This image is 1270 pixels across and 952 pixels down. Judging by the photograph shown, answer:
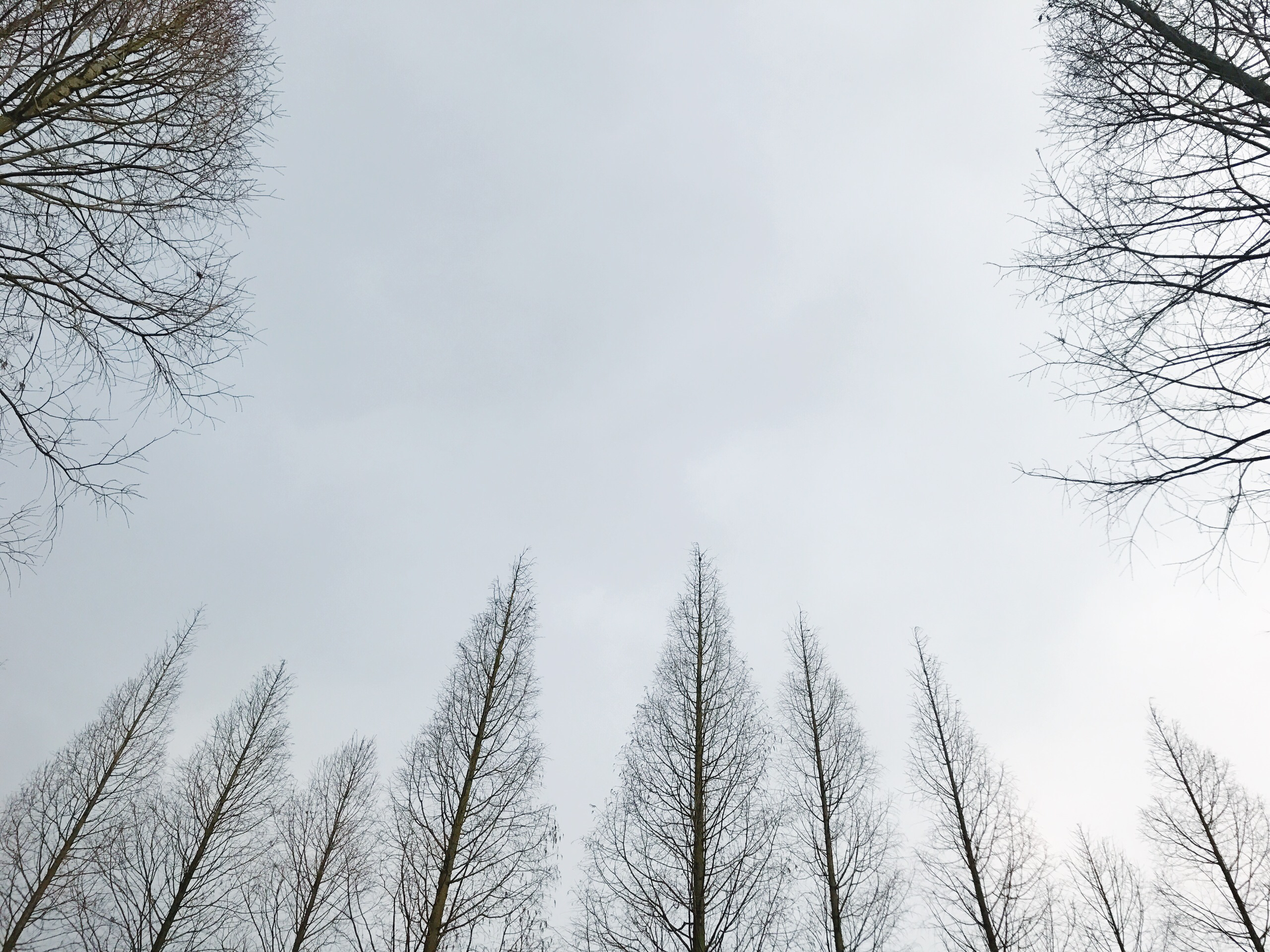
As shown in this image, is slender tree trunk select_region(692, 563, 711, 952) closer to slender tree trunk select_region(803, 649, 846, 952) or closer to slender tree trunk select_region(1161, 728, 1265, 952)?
slender tree trunk select_region(803, 649, 846, 952)

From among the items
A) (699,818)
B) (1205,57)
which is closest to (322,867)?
(699,818)

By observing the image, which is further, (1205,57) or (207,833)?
(207,833)

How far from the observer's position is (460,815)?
8586mm

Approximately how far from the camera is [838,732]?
467 inches

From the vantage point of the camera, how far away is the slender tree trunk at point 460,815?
771 cm

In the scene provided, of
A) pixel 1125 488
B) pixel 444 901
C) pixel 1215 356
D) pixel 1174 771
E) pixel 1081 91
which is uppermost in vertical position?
pixel 1174 771

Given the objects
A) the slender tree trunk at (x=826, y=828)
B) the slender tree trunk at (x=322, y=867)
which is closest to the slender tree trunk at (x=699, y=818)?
the slender tree trunk at (x=826, y=828)

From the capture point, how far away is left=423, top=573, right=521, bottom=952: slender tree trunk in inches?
304

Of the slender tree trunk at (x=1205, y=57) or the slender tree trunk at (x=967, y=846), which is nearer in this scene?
the slender tree trunk at (x=1205, y=57)

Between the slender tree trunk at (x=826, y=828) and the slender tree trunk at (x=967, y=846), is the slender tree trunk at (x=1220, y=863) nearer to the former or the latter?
the slender tree trunk at (x=967, y=846)

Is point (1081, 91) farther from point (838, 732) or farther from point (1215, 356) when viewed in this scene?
point (838, 732)

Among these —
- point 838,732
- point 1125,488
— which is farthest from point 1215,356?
point 838,732

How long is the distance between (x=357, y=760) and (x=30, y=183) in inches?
504

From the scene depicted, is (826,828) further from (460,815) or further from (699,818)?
(460,815)
